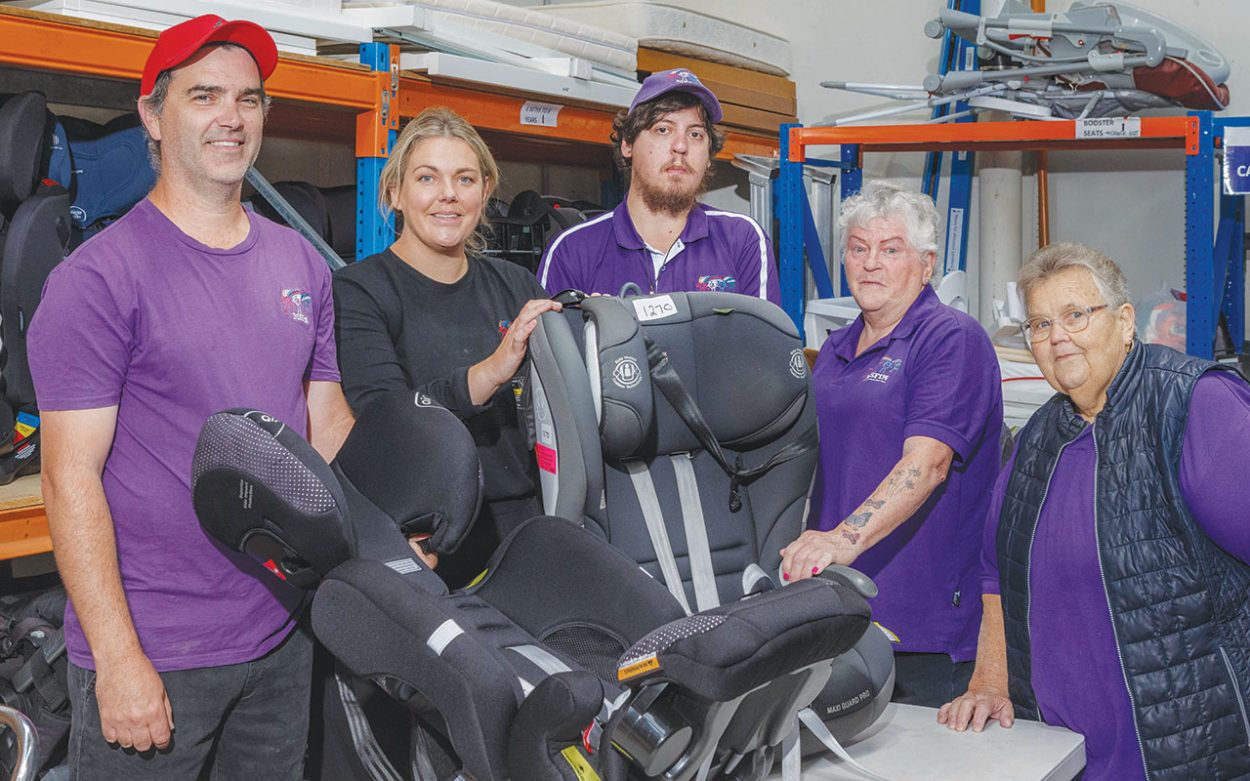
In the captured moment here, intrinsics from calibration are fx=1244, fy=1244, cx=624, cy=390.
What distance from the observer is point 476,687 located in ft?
4.41

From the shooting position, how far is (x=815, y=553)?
2.00m

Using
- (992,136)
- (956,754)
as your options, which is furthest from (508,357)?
(992,136)

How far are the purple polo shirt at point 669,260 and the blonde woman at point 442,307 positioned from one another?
36 centimetres

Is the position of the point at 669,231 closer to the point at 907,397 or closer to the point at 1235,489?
the point at 907,397

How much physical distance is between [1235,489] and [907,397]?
651 millimetres

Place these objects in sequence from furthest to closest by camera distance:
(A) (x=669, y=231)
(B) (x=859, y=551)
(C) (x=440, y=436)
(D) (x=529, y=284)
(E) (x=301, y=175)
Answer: (E) (x=301, y=175) → (A) (x=669, y=231) → (D) (x=529, y=284) → (B) (x=859, y=551) → (C) (x=440, y=436)

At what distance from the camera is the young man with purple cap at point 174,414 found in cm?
179

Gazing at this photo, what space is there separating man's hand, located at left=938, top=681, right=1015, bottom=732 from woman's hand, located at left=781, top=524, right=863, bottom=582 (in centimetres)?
29

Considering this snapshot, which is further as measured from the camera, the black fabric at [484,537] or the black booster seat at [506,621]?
the black fabric at [484,537]

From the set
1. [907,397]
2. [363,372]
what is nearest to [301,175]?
[363,372]

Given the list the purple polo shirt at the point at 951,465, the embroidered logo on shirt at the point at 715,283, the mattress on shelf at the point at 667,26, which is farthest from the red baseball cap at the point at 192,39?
the mattress on shelf at the point at 667,26

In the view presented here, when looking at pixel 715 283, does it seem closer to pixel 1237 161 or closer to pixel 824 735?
pixel 824 735

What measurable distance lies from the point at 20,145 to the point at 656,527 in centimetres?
174

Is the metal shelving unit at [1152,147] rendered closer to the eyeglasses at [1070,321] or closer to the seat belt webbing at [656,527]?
the eyeglasses at [1070,321]
